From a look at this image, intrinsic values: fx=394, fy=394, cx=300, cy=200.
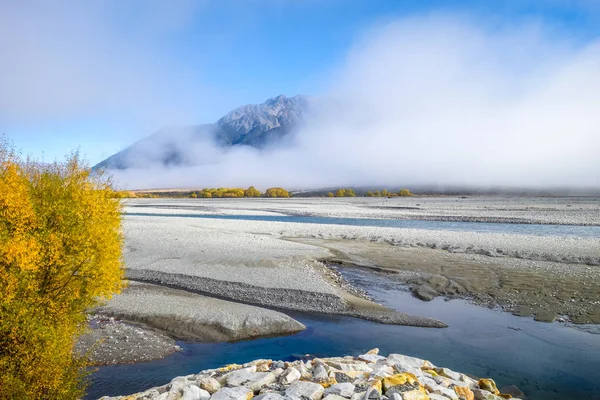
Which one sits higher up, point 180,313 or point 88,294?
point 88,294

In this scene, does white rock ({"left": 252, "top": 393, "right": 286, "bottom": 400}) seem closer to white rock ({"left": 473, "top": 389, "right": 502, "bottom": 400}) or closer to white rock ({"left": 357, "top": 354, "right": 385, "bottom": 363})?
white rock ({"left": 357, "top": 354, "right": 385, "bottom": 363})

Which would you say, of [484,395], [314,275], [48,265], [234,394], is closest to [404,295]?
[314,275]

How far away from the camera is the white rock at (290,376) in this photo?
392 inches

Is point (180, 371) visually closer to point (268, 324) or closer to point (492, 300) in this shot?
point (268, 324)

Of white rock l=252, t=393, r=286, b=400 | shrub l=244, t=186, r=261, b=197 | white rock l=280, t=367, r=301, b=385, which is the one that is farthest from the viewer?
shrub l=244, t=186, r=261, b=197

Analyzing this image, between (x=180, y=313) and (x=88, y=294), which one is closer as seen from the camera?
(x=88, y=294)

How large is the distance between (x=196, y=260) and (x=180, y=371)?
1699 cm

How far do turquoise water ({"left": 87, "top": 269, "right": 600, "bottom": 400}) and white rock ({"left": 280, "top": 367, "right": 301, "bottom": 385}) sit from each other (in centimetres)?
447

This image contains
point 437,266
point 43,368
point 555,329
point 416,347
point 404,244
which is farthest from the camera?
point 404,244

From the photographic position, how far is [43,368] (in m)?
10.2

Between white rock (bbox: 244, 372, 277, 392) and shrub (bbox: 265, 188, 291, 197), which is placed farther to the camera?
shrub (bbox: 265, 188, 291, 197)

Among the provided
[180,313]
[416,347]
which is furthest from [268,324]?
[416,347]

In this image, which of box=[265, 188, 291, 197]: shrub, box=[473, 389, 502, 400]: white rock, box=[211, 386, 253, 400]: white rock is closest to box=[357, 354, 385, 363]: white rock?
box=[473, 389, 502, 400]: white rock

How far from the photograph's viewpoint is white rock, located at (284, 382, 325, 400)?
892cm
